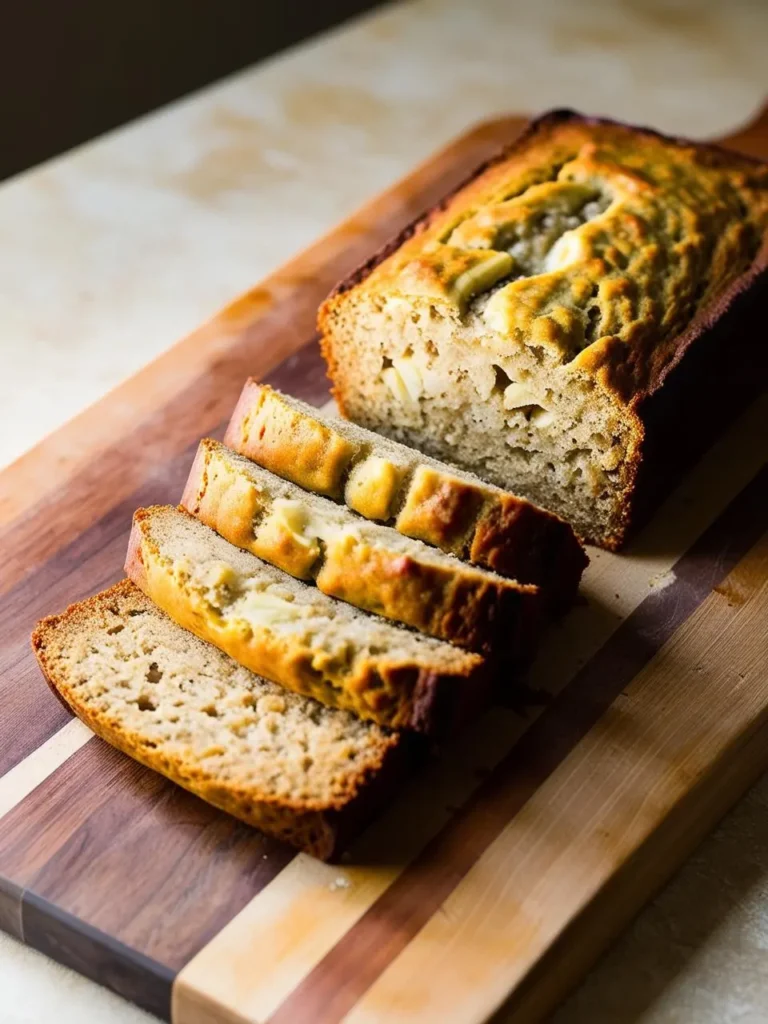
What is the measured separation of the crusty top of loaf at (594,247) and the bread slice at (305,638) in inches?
41.9

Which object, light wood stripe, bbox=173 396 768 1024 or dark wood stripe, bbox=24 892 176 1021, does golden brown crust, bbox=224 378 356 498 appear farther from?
dark wood stripe, bbox=24 892 176 1021

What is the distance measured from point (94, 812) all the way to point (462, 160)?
3.67 metres

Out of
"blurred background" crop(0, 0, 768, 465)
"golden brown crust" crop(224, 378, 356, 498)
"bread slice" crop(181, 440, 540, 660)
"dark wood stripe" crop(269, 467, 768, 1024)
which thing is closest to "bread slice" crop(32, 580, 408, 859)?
"dark wood stripe" crop(269, 467, 768, 1024)

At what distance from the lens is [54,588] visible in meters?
4.07

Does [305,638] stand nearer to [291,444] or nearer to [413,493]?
[413,493]

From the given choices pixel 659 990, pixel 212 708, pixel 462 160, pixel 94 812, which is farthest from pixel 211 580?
pixel 462 160

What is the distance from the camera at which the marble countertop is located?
326 centimetres

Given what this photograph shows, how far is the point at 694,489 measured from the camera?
4531mm

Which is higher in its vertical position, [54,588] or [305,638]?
[305,638]

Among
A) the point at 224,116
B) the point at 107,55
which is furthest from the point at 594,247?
the point at 107,55

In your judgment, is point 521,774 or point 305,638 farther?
point 521,774

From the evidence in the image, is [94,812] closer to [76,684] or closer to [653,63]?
[76,684]

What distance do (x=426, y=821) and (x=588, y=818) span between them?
1.29 feet

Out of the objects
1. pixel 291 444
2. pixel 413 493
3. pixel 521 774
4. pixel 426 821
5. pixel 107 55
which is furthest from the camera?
pixel 107 55
